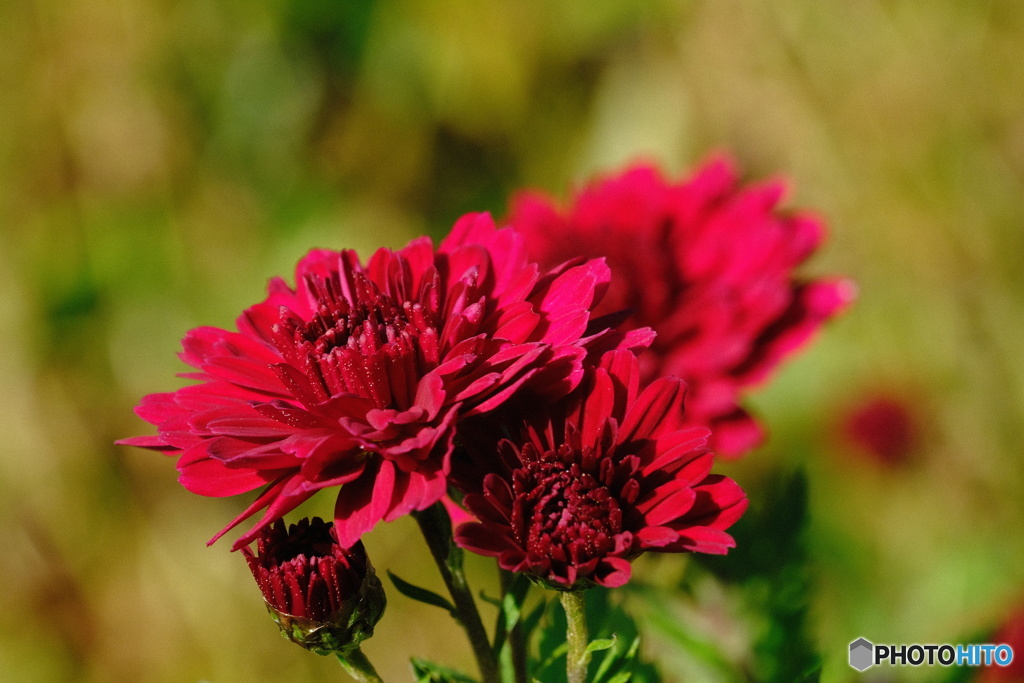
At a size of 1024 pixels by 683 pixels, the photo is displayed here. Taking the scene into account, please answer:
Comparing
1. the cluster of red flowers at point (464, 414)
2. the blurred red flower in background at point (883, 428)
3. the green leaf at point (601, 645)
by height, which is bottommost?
the blurred red flower in background at point (883, 428)

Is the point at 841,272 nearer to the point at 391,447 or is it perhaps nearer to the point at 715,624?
the point at 715,624

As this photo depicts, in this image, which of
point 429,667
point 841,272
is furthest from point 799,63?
point 429,667

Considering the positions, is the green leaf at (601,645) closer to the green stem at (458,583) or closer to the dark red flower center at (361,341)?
the green stem at (458,583)

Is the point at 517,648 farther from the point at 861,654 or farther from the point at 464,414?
the point at 861,654

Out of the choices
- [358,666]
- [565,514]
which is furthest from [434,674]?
[565,514]

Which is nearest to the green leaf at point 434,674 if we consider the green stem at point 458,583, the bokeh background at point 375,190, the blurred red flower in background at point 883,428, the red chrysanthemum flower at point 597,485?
the green stem at point 458,583

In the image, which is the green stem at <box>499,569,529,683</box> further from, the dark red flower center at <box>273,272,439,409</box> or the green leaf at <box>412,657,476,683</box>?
the dark red flower center at <box>273,272,439,409</box>
